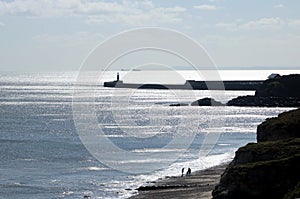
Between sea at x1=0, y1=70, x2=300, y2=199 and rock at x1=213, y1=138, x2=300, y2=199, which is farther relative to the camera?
sea at x1=0, y1=70, x2=300, y2=199

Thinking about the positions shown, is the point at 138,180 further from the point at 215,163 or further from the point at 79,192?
the point at 215,163

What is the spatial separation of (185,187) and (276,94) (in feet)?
387

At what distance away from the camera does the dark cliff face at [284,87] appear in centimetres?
16012

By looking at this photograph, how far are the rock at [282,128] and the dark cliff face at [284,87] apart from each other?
11240 cm

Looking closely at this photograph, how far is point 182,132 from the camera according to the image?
10512 centimetres

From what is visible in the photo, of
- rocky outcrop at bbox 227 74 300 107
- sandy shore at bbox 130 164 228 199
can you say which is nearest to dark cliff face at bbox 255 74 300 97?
rocky outcrop at bbox 227 74 300 107

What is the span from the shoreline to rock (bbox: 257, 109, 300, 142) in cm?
576

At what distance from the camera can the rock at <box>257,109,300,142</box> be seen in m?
45.6

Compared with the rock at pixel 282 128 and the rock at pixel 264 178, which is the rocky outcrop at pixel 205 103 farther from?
the rock at pixel 264 178

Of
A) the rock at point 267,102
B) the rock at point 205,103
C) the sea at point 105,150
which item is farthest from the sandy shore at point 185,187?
the rock at point 205,103

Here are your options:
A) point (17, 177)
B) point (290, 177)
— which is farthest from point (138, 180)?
point (290, 177)

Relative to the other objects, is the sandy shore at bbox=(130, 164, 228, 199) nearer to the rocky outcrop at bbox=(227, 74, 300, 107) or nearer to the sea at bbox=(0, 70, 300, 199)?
the sea at bbox=(0, 70, 300, 199)

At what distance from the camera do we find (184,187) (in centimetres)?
4891

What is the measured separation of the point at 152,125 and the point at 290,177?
83.8 metres
